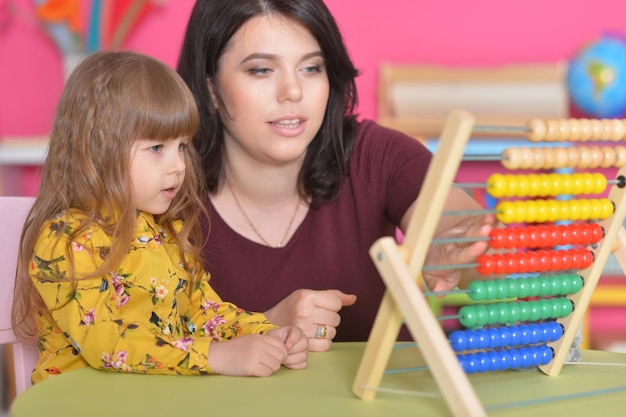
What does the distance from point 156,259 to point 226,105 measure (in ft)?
1.52

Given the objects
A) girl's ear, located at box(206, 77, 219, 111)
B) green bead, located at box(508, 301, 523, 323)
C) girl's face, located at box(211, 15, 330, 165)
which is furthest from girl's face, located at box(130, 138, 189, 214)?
green bead, located at box(508, 301, 523, 323)

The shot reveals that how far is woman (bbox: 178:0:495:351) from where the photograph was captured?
168 centimetres

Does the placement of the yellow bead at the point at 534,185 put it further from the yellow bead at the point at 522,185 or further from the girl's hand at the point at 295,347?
the girl's hand at the point at 295,347

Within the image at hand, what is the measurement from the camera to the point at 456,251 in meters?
1.25

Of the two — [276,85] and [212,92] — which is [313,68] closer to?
[276,85]

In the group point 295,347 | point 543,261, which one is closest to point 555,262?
point 543,261

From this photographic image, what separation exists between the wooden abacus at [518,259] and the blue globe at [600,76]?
6.80 ft

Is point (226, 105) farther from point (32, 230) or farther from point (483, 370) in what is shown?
point (483, 370)

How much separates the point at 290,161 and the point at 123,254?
58cm

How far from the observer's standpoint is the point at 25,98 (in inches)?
142

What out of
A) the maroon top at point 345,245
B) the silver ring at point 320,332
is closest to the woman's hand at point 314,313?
the silver ring at point 320,332

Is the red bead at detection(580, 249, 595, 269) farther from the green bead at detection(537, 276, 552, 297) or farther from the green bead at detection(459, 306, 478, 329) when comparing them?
the green bead at detection(459, 306, 478, 329)

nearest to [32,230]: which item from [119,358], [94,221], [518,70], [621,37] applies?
[94,221]

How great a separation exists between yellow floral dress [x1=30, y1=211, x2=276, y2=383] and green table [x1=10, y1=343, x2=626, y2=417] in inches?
1.3
